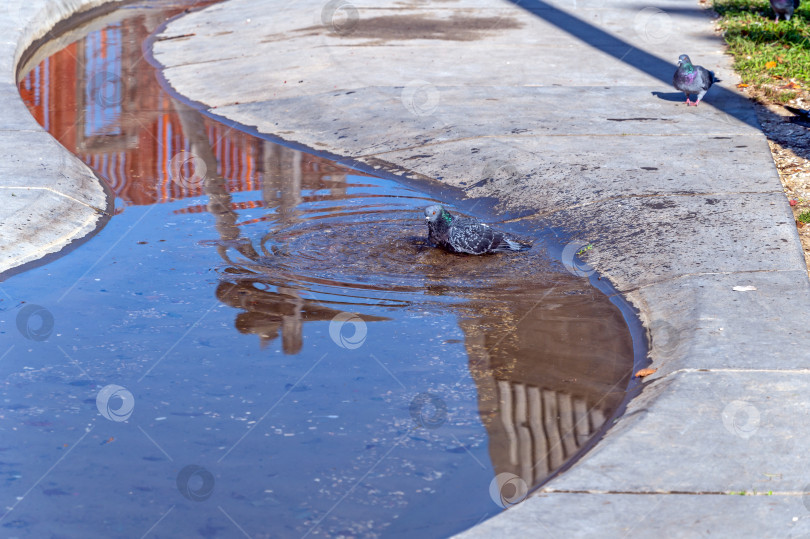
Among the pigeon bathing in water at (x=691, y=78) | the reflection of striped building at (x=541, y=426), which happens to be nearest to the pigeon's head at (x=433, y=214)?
the reflection of striped building at (x=541, y=426)

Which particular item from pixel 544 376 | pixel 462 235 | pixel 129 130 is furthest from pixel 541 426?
pixel 129 130

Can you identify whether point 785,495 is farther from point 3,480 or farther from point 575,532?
point 3,480

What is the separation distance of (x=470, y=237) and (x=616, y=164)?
2126 mm

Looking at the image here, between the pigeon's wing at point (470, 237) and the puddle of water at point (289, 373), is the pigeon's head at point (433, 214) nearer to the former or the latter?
the pigeon's wing at point (470, 237)

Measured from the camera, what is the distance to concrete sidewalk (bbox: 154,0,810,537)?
3.63 metres

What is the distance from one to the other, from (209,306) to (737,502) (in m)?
3.45

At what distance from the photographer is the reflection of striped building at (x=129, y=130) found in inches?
335

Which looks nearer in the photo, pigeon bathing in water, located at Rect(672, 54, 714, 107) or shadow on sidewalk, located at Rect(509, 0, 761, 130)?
pigeon bathing in water, located at Rect(672, 54, 714, 107)

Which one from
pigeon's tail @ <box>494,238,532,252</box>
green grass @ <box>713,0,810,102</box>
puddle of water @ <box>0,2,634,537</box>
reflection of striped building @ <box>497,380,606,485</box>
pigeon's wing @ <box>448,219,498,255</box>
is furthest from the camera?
green grass @ <box>713,0,810,102</box>

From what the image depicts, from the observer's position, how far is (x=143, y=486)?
12.7ft

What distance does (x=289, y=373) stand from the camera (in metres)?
4.88

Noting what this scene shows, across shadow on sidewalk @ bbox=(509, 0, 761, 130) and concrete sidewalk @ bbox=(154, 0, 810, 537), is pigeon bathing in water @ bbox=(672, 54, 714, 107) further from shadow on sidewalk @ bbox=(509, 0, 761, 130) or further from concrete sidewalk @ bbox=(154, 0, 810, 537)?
shadow on sidewalk @ bbox=(509, 0, 761, 130)

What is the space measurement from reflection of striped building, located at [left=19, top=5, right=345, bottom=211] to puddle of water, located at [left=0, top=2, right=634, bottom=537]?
0.48 metres

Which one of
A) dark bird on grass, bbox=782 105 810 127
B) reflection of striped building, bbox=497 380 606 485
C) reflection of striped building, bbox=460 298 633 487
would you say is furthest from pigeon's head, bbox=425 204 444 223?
dark bird on grass, bbox=782 105 810 127
